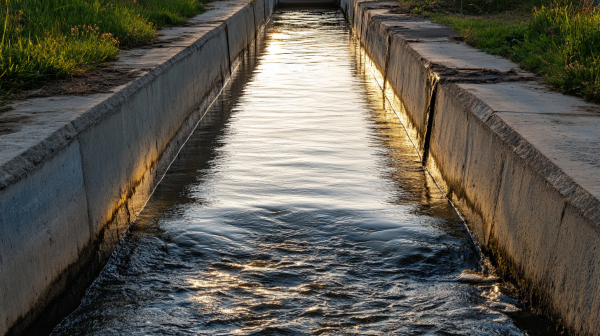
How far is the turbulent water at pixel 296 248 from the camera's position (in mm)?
3102

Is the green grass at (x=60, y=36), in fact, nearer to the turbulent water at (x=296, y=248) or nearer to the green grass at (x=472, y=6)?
the turbulent water at (x=296, y=248)

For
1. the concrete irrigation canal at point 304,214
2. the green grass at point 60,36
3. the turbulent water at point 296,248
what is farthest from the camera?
Answer: the green grass at point 60,36

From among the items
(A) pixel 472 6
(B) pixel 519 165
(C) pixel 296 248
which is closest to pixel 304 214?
(C) pixel 296 248

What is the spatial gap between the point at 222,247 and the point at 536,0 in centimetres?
891

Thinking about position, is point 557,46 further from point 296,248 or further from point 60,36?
point 60,36

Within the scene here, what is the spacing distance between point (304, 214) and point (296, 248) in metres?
0.59

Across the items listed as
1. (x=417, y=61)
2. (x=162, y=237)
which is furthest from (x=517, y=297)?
(x=417, y=61)

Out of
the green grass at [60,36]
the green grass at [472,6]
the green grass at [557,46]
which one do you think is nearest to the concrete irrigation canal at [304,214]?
the green grass at [557,46]

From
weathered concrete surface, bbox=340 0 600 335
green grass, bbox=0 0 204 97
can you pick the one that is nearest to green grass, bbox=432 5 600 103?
weathered concrete surface, bbox=340 0 600 335

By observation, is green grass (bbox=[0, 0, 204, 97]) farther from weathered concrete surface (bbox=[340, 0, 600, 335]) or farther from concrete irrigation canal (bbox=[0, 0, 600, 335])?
weathered concrete surface (bbox=[340, 0, 600, 335])

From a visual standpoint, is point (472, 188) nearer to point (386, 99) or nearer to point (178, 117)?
point (178, 117)

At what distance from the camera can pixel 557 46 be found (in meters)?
5.69

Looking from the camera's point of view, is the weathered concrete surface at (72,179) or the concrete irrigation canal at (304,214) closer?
the weathered concrete surface at (72,179)

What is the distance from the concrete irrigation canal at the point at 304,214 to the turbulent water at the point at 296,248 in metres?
0.02
